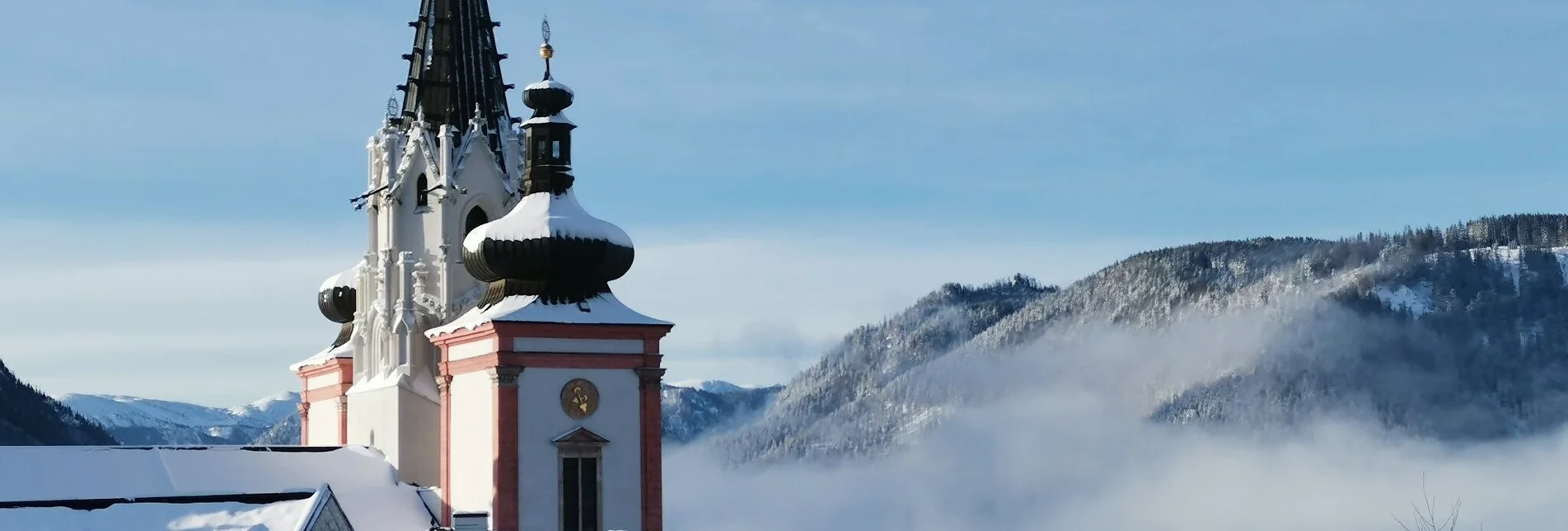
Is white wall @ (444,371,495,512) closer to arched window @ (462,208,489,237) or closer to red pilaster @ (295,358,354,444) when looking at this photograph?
arched window @ (462,208,489,237)

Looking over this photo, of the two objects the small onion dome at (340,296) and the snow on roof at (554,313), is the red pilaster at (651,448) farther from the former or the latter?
the small onion dome at (340,296)

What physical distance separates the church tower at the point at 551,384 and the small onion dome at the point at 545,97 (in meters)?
2.47

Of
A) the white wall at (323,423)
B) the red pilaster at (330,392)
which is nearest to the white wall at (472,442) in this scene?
the red pilaster at (330,392)

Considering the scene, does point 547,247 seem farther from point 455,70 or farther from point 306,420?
point 306,420

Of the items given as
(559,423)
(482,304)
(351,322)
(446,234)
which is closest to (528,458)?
(559,423)

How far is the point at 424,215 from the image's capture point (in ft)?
202

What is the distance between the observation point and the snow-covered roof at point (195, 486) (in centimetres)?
4888

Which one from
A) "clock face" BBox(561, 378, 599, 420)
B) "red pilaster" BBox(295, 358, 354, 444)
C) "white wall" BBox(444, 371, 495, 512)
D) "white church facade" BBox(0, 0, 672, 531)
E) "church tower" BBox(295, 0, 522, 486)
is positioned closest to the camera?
"white church facade" BBox(0, 0, 672, 531)

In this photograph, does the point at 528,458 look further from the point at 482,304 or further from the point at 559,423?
the point at 482,304

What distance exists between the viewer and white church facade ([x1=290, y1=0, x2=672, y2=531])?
54594 millimetres

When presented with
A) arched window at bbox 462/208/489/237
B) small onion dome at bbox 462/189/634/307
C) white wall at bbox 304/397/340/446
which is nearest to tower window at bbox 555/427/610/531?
small onion dome at bbox 462/189/634/307

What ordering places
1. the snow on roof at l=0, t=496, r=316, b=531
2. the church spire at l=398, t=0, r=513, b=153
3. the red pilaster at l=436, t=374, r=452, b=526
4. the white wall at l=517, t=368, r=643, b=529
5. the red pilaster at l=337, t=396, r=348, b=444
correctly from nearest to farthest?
the snow on roof at l=0, t=496, r=316, b=531, the white wall at l=517, t=368, r=643, b=529, the red pilaster at l=436, t=374, r=452, b=526, the church spire at l=398, t=0, r=513, b=153, the red pilaster at l=337, t=396, r=348, b=444

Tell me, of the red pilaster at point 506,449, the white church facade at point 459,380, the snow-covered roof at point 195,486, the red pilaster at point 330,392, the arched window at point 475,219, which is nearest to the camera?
the snow-covered roof at point 195,486

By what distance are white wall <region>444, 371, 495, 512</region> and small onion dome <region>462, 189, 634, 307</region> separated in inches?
94.2
